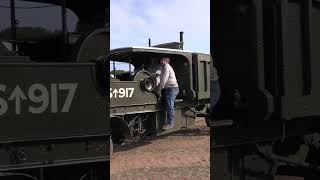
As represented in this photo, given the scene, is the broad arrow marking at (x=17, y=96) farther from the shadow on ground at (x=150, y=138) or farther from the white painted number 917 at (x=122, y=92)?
the white painted number 917 at (x=122, y=92)

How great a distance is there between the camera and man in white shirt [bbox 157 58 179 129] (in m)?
12.5

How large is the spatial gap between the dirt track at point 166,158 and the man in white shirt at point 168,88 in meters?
0.52

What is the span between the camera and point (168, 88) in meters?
12.6

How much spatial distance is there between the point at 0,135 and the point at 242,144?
1.60 m

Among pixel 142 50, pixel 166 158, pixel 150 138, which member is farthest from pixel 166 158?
pixel 142 50

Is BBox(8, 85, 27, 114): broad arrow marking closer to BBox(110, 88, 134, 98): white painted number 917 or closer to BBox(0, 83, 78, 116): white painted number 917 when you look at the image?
BBox(0, 83, 78, 116): white painted number 917

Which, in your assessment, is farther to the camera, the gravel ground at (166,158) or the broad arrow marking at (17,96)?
the gravel ground at (166,158)

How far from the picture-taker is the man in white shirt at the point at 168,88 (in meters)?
12.5

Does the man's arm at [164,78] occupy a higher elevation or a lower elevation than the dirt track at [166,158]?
higher

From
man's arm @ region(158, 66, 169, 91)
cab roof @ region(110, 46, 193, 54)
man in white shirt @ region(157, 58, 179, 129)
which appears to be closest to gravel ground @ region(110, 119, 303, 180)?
man in white shirt @ region(157, 58, 179, 129)

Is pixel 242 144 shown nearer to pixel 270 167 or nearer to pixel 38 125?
pixel 270 167

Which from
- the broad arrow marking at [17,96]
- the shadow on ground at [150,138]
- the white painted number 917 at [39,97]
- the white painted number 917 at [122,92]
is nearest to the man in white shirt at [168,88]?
the shadow on ground at [150,138]

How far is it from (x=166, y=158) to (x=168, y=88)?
3.14 metres

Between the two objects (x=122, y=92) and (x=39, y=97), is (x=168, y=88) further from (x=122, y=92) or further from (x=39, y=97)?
(x=39, y=97)
